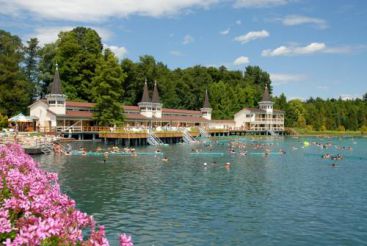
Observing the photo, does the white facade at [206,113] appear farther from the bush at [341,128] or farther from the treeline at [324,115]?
the bush at [341,128]

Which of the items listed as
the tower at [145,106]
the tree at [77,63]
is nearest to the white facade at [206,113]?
the tower at [145,106]

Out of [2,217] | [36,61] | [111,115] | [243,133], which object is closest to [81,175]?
[2,217]

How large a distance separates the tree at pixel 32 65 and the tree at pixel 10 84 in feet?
29.6

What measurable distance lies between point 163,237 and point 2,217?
12.1m

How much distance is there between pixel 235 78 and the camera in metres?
147

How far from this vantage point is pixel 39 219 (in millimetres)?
6211

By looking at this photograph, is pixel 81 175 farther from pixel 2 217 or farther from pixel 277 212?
pixel 2 217

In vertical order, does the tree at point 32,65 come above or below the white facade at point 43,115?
above

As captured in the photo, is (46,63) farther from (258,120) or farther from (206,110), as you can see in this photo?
(258,120)

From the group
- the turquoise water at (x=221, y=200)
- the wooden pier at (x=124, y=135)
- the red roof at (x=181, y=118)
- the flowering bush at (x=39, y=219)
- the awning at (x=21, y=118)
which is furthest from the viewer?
the red roof at (x=181, y=118)

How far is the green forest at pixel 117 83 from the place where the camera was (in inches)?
3073

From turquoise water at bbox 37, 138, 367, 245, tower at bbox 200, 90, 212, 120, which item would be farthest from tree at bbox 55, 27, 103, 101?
turquoise water at bbox 37, 138, 367, 245

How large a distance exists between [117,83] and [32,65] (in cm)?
2875

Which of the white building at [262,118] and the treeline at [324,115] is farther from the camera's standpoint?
the treeline at [324,115]
